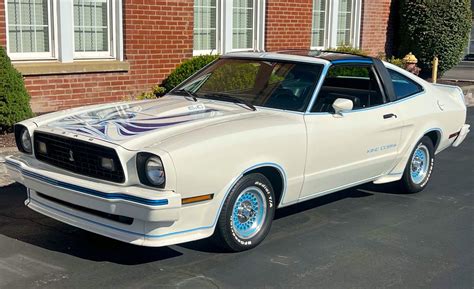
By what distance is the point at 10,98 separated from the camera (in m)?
8.22

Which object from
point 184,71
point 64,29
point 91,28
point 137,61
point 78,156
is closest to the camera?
point 78,156

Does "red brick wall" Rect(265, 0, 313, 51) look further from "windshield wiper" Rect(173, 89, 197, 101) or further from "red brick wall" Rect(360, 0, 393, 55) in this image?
"windshield wiper" Rect(173, 89, 197, 101)

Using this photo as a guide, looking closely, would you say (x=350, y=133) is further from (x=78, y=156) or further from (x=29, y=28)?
(x=29, y=28)

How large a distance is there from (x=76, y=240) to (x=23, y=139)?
35.9 inches

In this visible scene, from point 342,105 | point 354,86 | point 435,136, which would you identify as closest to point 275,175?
point 342,105

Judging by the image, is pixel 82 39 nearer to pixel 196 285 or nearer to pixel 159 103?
pixel 159 103

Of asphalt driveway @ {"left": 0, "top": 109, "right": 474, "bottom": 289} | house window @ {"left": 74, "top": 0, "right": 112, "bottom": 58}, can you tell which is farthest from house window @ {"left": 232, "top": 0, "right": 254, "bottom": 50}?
asphalt driveway @ {"left": 0, "top": 109, "right": 474, "bottom": 289}

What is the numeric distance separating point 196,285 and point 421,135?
338 cm

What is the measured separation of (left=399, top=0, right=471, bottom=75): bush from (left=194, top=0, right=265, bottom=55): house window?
5.39 meters

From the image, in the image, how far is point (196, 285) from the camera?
4.38 metres

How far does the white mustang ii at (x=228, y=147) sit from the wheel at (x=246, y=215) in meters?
0.01

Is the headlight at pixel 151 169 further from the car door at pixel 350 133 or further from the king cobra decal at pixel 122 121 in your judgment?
the car door at pixel 350 133

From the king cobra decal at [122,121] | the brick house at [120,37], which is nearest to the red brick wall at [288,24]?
the brick house at [120,37]

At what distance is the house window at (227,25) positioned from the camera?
489 inches
